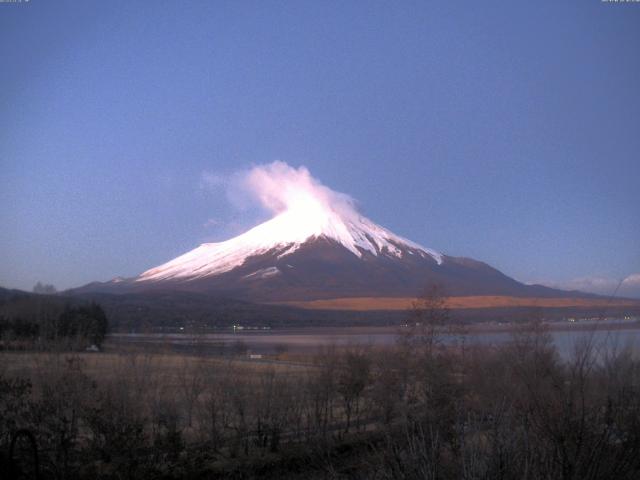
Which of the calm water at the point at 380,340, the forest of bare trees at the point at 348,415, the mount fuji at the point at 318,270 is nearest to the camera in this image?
the forest of bare trees at the point at 348,415

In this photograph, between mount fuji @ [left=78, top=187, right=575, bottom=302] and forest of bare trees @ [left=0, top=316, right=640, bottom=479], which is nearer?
forest of bare trees @ [left=0, top=316, right=640, bottom=479]

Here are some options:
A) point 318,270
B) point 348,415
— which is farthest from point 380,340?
point 318,270

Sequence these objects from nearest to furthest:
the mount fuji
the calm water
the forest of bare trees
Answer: the forest of bare trees
the calm water
the mount fuji

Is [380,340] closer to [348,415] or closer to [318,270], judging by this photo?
[348,415]

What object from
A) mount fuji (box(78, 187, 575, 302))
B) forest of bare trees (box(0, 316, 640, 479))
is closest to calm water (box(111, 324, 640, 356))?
forest of bare trees (box(0, 316, 640, 479))

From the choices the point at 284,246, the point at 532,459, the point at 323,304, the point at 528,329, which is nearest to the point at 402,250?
the point at 284,246

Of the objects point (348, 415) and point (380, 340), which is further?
point (380, 340)

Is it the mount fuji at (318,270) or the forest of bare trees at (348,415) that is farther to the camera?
the mount fuji at (318,270)

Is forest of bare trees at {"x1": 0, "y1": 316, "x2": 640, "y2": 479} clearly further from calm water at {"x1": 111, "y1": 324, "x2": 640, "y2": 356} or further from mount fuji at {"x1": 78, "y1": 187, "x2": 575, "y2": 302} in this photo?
mount fuji at {"x1": 78, "y1": 187, "x2": 575, "y2": 302}

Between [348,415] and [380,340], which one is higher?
[380,340]

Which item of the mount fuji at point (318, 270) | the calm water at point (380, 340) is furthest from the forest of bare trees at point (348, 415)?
the mount fuji at point (318, 270)

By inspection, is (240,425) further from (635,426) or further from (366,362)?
(635,426)

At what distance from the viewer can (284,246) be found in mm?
156625

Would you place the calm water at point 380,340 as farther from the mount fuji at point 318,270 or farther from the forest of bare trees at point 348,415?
the mount fuji at point 318,270
